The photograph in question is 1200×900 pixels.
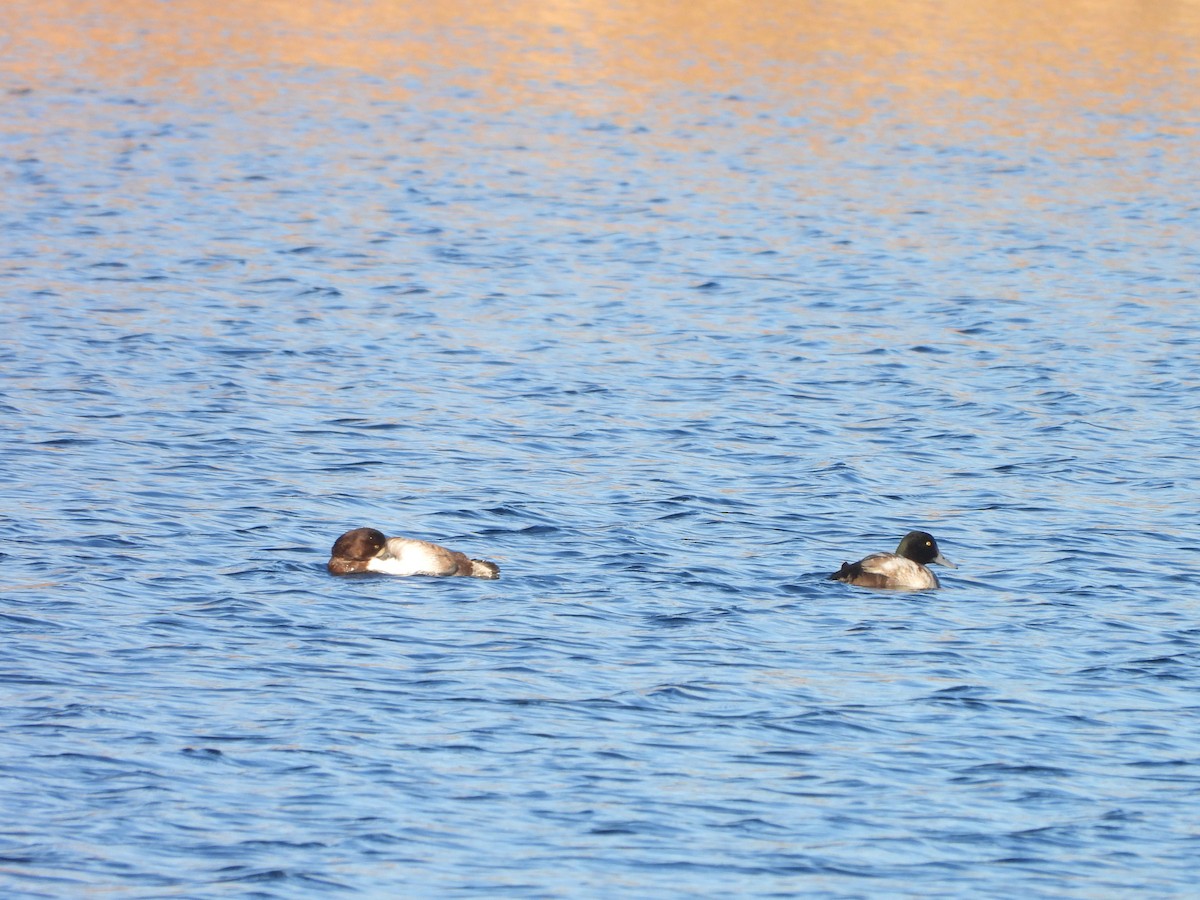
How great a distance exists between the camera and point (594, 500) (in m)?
19.1

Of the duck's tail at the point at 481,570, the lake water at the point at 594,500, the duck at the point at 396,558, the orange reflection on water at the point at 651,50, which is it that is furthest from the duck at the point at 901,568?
the orange reflection on water at the point at 651,50

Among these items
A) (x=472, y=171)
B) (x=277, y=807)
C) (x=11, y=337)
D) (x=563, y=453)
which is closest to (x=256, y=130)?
(x=472, y=171)

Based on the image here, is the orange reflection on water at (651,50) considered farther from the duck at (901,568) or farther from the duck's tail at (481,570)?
the duck's tail at (481,570)

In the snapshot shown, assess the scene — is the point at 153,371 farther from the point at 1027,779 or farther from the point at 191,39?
the point at 191,39

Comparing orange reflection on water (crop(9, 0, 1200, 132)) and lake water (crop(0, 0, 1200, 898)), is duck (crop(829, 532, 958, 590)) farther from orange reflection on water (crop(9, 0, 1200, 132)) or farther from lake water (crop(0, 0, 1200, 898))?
orange reflection on water (crop(9, 0, 1200, 132))

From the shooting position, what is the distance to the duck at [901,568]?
54.1 ft

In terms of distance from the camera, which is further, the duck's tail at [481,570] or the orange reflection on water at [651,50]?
the orange reflection on water at [651,50]

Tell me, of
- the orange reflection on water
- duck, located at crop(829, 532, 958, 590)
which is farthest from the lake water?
the orange reflection on water

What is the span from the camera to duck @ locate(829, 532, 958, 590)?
16500 millimetres

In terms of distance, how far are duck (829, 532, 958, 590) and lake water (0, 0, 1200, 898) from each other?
0.60 feet

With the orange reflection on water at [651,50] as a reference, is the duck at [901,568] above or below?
above

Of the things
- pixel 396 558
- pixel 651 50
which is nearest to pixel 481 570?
pixel 396 558

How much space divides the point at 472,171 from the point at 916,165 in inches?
368

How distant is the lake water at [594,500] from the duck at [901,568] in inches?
7.2
